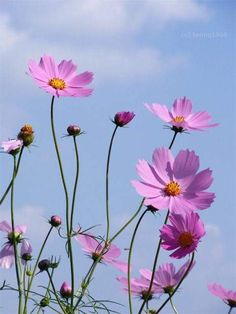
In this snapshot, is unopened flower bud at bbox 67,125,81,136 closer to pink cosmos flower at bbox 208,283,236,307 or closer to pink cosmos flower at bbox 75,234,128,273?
pink cosmos flower at bbox 75,234,128,273

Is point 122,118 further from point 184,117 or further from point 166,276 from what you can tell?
point 166,276

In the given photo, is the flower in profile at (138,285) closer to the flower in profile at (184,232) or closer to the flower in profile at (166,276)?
the flower in profile at (166,276)

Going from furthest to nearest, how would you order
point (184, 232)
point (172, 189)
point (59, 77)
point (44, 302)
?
1. point (59, 77)
2. point (44, 302)
3. point (172, 189)
4. point (184, 232)

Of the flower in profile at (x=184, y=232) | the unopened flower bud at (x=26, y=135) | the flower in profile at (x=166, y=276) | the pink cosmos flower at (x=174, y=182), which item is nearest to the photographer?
the flower in profile at (x=184, y=232)

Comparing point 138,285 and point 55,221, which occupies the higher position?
point 55,221

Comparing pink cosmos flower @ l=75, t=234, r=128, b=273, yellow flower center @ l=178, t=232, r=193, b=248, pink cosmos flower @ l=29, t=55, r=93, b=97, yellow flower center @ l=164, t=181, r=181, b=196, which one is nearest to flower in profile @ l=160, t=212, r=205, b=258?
yellow flower center @ l=178, t=232, r=193, b=248

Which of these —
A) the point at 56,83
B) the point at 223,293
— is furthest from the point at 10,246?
the point at 223,293

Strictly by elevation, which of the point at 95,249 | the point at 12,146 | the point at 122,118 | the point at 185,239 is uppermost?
the point at 122,118

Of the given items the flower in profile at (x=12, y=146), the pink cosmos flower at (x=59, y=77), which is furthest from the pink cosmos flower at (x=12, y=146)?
the pink cosmos flower at (x=59, y=77)
